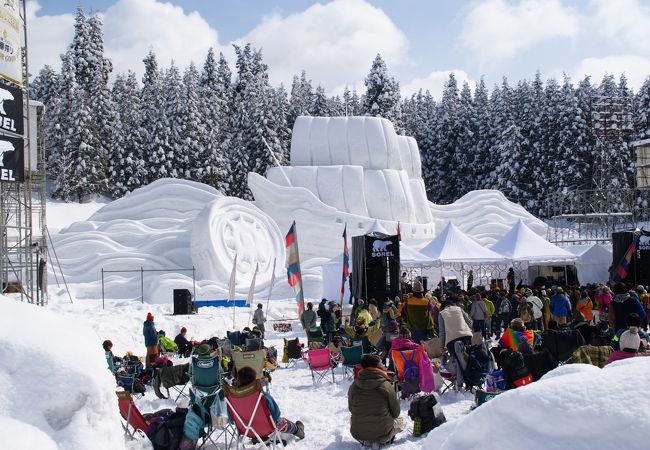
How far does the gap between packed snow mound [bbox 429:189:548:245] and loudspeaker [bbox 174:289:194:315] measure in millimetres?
17929

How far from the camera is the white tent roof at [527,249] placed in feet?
66.1

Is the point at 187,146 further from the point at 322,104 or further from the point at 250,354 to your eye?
the point at 250,354

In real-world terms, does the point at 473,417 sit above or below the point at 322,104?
below

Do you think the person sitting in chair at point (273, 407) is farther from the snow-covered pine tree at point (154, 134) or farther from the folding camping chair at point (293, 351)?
the snow-covered pine tree at point (154, 134)

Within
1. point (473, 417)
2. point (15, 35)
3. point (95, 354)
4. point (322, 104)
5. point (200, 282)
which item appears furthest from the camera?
point (322, 104)

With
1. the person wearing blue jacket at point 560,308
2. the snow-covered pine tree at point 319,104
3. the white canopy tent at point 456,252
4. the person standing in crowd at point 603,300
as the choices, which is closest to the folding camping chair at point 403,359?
the person wearing blue jacket at point 560,308

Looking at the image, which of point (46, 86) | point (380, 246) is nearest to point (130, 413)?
point (380, 246)

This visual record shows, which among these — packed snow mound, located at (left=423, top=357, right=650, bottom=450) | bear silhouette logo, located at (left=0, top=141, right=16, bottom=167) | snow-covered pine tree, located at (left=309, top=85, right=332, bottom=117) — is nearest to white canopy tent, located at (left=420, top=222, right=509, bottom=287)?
bear silhouette logo, located at (left=0, top=141, right=16, bottom=167)

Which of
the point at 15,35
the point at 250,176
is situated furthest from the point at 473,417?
the point at 250,176

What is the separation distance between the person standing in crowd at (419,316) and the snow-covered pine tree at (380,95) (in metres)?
40.3

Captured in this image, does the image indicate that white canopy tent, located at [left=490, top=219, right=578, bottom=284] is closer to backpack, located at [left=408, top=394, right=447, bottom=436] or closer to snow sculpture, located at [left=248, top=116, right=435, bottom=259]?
snow sculpture, located at [left=248, top=116, right=435, bottom=259]

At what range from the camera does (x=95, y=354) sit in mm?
3760

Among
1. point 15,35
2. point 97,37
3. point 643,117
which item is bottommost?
point 15,35

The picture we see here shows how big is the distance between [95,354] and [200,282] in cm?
1889
